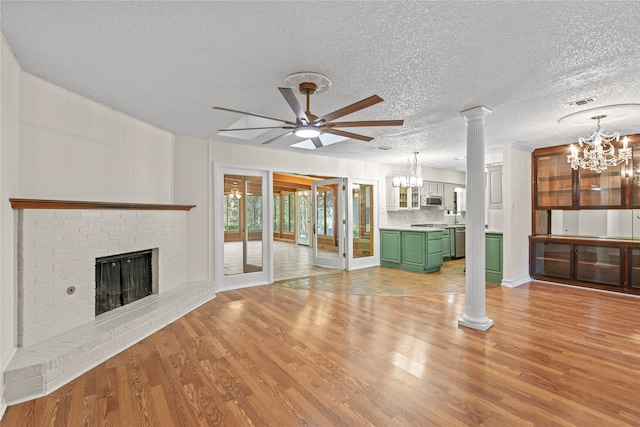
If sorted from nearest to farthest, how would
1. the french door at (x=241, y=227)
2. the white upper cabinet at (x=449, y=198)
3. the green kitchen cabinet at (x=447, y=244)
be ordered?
1. the french door at (x=241, y=227)
2. the green kitchen cabinet at (x=447, y=244)
3. the white upper cabinet at (x=449, y=198)

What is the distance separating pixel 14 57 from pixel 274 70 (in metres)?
1.97

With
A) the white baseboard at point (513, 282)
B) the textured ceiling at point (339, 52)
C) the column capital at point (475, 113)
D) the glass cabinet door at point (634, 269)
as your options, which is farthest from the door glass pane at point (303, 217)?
the glass cabinet door at point (634, 269)

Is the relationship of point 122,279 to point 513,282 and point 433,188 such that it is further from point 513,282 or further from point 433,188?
point 433,188

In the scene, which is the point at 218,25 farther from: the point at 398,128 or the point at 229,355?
the point at 398,128

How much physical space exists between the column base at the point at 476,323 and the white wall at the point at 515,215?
2394 millimetres

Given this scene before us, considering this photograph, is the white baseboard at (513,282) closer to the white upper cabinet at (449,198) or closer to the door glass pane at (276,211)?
the white upper cabinet at (449,198)

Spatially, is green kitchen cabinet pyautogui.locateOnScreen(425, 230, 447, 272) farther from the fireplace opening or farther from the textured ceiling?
the fireplace opening

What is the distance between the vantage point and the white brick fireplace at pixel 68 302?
94.3 inches

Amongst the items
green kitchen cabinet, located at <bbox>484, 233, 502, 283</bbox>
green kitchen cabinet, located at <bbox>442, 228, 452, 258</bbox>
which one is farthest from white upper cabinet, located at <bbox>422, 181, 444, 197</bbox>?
green kitchen cabinet, located at <bbox>484, 233, 502, 283</bbox>

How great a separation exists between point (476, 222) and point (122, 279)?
13.6 feet

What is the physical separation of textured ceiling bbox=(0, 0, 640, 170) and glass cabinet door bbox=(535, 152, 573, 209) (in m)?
2.56

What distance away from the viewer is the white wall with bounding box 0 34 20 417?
2.23 m

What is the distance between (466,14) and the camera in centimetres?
187

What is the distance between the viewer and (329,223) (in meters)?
7.29
